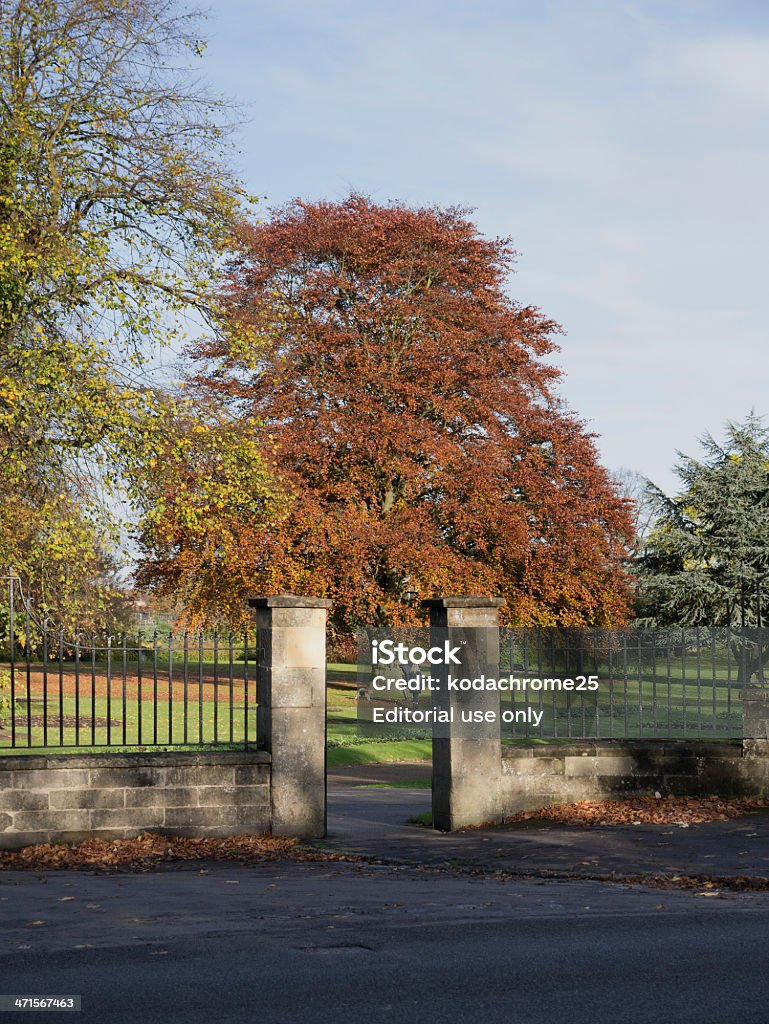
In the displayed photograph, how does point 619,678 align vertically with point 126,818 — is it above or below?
above

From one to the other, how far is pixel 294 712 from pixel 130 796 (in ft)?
5.71

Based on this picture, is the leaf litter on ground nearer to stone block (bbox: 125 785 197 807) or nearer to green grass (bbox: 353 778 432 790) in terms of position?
stone block (bbox: 125 785 197 807)

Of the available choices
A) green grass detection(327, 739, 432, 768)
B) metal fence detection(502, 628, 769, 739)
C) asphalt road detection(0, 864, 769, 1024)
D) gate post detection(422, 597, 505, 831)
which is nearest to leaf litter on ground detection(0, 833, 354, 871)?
asphalt road detection(0, 864, 769, 1024)

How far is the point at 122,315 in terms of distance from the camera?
17406mm

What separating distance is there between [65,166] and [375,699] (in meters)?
9.32

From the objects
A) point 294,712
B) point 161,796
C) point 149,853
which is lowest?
point 149,853

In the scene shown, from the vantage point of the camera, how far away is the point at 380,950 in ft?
22.4

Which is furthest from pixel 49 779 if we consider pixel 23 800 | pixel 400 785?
pixel 400 785

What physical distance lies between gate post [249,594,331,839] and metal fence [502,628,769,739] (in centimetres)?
270

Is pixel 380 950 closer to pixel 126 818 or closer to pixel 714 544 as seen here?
pixel 126 818

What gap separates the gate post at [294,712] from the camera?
11.5 meters

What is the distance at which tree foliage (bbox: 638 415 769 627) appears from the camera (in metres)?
34.7

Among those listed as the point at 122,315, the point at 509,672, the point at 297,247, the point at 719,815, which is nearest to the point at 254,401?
the point at 297,247

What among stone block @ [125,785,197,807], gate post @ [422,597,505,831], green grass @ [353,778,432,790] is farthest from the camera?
green grass @ [353,778,432,790]
